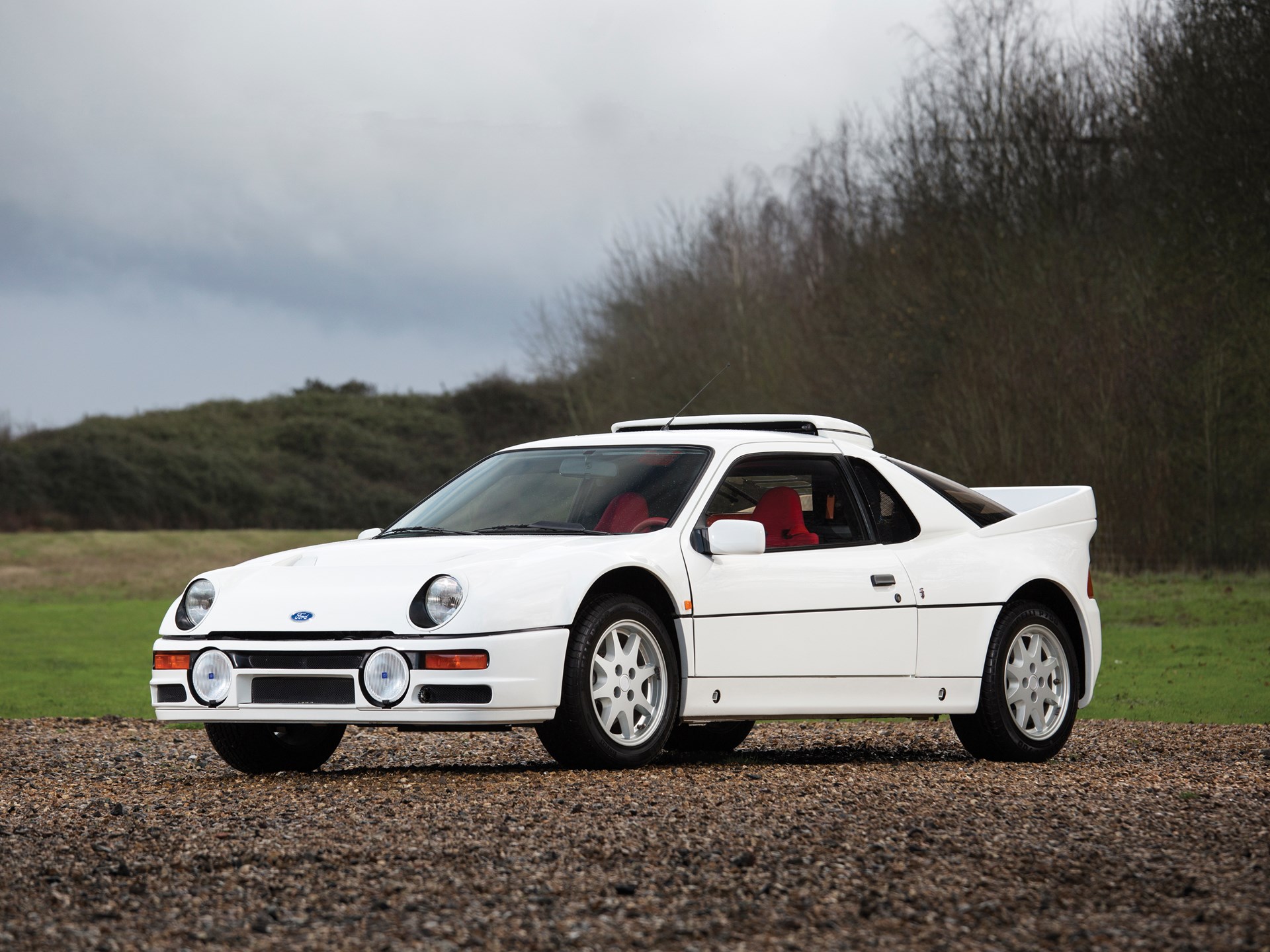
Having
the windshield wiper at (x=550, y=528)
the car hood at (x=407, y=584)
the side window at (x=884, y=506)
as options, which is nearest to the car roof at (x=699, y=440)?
the side window at (x=884, y=506)

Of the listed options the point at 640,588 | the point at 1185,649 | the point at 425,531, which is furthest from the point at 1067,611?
the point at 1185,649

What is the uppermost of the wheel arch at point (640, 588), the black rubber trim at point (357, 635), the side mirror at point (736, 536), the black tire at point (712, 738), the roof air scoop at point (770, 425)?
the roof air scoop at point (770, 425)

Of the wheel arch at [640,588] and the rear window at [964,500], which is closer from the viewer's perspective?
the wheel arch at [640,588]

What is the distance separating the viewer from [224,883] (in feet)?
16.2

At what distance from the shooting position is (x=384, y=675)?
23.2 feet

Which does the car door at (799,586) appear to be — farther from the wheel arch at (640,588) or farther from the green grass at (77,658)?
the green grass at (77,658)

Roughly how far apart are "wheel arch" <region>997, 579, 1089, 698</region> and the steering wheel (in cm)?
235

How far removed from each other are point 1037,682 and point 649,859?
176 inches

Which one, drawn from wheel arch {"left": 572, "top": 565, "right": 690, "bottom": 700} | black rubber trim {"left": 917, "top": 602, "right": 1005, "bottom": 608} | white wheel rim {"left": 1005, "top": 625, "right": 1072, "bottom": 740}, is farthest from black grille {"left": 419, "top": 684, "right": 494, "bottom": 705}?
white wheel rim {"left": 1005, "top": 625, "right": 1072, "bottom": 740}

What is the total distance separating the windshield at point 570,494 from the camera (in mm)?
8148

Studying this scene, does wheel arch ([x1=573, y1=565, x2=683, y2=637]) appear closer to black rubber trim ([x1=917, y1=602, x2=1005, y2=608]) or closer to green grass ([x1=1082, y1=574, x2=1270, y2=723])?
black rubber trim ([x1=917, y1=602, x2=1005, y2=608])

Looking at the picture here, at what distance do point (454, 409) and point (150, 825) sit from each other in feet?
262

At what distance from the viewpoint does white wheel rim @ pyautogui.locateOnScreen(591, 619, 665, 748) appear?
24.3 feet

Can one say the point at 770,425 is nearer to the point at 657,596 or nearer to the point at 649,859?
the point at 657,596
